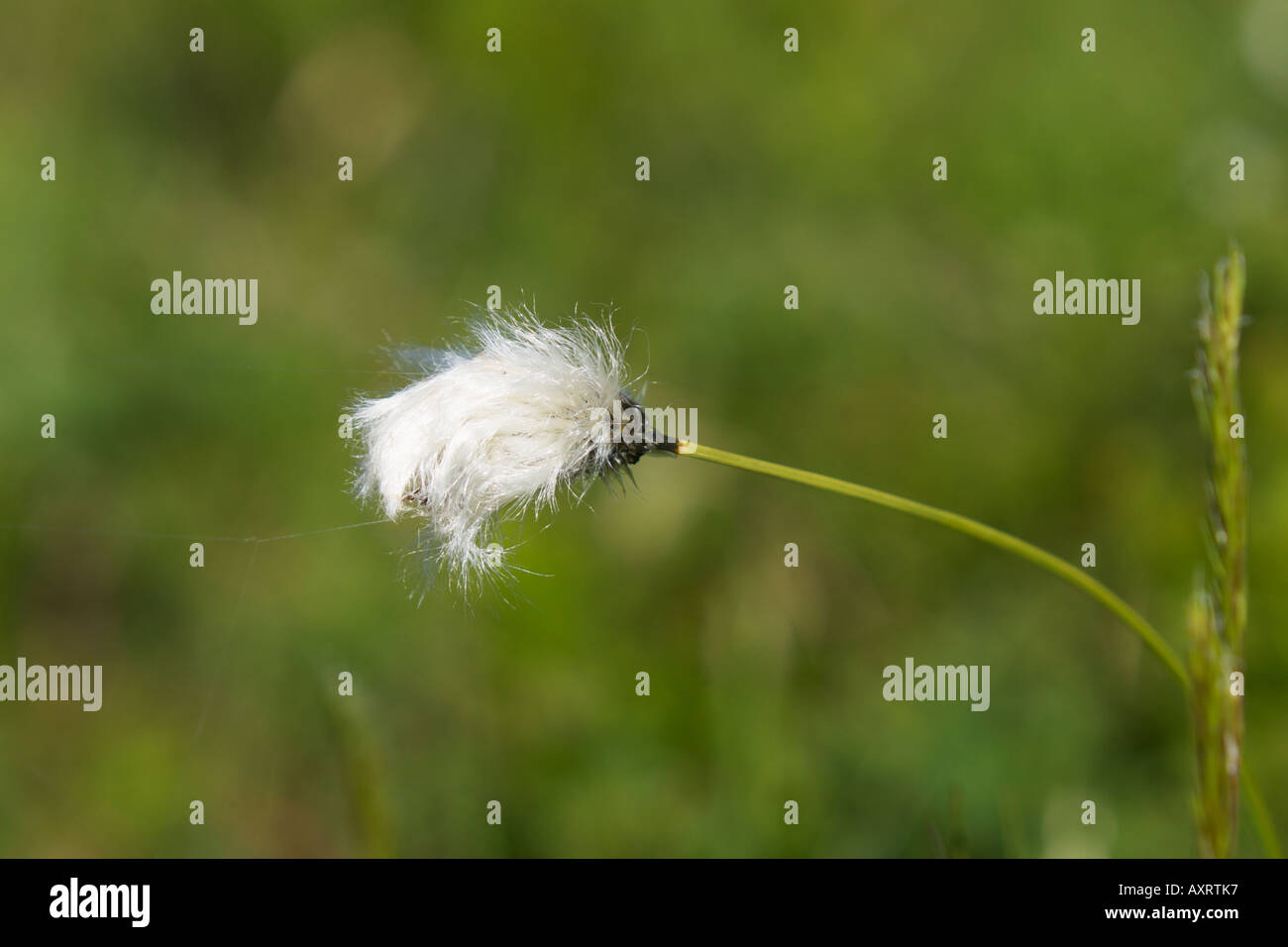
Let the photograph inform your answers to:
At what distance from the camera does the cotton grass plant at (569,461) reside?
→ 1.36m

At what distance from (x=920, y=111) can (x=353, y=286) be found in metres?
2.17

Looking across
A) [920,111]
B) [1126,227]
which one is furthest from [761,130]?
[1126,227]

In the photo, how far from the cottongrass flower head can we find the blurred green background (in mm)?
1334

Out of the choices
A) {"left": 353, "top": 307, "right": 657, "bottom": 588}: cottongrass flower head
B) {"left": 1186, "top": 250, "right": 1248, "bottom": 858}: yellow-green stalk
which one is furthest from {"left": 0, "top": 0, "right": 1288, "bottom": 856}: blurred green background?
{"left": 353, "top": 307, "right": 657, "bottom": 588}: cottongrass flower head

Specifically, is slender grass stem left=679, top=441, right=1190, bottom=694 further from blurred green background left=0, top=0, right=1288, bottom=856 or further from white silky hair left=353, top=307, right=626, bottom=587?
blurred green background left=0, top=0, right=1288, bottom=856

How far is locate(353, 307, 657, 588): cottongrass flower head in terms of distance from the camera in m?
1.56

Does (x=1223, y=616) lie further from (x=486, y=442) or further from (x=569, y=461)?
(x=486, y=442)

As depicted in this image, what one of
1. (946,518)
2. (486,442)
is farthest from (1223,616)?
(486,442)

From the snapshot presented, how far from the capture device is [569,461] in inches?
64.2

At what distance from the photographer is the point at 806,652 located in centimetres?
320

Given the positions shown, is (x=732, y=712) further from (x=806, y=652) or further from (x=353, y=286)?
(x=353, y=286)

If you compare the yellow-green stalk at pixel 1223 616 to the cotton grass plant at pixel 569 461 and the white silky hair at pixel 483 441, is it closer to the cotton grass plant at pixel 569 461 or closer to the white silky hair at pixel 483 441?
the cotton grass plant at pixel 569 461

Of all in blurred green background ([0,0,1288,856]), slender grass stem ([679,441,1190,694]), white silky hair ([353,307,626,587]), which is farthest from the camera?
blurred green background ([0,0,1288,856])

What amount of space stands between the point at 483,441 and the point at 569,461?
0.44 ft
